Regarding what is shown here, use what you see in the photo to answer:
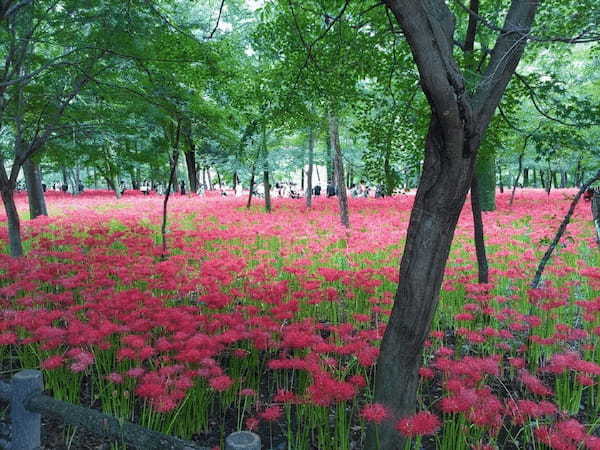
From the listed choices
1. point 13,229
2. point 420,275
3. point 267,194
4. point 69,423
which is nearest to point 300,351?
point 420,275

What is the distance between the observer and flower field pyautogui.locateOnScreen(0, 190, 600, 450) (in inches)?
121

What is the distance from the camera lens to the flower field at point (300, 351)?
121 inches

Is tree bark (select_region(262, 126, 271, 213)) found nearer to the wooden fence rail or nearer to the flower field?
the flower field

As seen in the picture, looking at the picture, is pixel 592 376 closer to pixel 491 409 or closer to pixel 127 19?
pixel 491 409

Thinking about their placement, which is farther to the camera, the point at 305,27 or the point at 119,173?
the point at 119,173

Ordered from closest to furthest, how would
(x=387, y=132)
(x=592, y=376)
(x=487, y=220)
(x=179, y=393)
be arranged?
(x=179, y=393)
(x=592, y=376)
(x=387, y=132)
(x=487, y=220)

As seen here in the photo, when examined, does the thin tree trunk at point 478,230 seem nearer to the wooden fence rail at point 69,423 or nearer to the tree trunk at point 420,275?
the tree trunk at point 420,275

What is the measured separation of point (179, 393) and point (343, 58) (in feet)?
14.2

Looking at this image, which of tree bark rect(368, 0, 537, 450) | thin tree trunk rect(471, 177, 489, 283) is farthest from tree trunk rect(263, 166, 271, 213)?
tree bark rect(368, 0, 537, 450)

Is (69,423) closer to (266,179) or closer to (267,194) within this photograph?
(267,194)

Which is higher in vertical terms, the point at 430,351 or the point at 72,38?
the point at 72,38

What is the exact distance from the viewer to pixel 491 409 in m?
2.67

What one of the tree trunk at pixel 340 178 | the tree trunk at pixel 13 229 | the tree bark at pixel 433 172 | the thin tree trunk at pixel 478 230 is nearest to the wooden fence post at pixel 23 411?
the tree bark at pixel 433 172

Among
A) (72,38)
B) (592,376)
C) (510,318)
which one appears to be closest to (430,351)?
(510,318)
